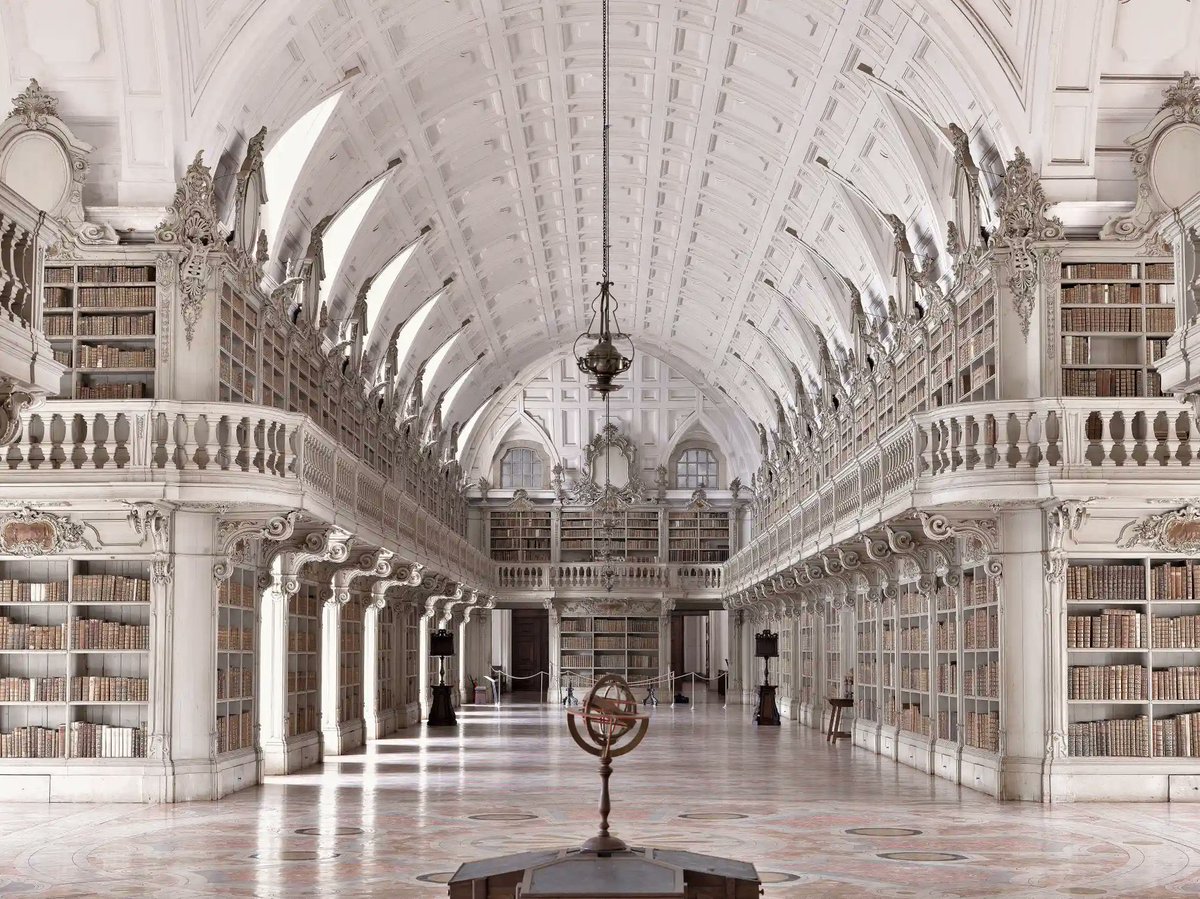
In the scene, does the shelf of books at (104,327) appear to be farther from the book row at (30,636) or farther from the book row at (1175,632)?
the book row at (1175,632)

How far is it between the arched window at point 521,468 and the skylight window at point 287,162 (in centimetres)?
2356

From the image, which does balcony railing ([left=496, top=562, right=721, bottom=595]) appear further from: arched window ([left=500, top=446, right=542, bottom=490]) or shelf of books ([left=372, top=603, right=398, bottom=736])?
shelf of books ([left=372, top=603, right=398, bottom=736])

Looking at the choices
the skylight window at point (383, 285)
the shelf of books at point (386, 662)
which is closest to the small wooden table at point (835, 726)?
the shelf of books at point (386, 662)

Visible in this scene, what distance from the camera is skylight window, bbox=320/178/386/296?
22016 millimetres

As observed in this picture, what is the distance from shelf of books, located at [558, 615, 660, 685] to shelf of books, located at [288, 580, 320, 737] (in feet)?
66.7

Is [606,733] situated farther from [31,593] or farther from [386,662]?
[386,662]

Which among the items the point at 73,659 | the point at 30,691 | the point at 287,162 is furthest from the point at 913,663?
the point at 30,691

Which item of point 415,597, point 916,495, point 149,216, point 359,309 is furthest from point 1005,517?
point 415,597

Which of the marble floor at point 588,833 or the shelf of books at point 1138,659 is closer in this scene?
the marble floor at point 588,833

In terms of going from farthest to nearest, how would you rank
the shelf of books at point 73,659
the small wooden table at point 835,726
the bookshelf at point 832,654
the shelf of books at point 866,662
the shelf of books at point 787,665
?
the shelf of books at point 787,665 < the bookshelf at point 832,654 < the small wooden table at point 835,726 < the shelf of books at point 866,662 < the shelf of books at point 73,659

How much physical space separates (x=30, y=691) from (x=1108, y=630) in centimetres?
1065

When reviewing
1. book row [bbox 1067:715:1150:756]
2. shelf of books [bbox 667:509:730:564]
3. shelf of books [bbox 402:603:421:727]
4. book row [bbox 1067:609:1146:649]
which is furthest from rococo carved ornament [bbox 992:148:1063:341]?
shelf of books [bbox 667:509:730:564]

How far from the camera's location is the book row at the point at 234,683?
1580cm

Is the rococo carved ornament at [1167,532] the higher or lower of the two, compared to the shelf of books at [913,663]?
higher
